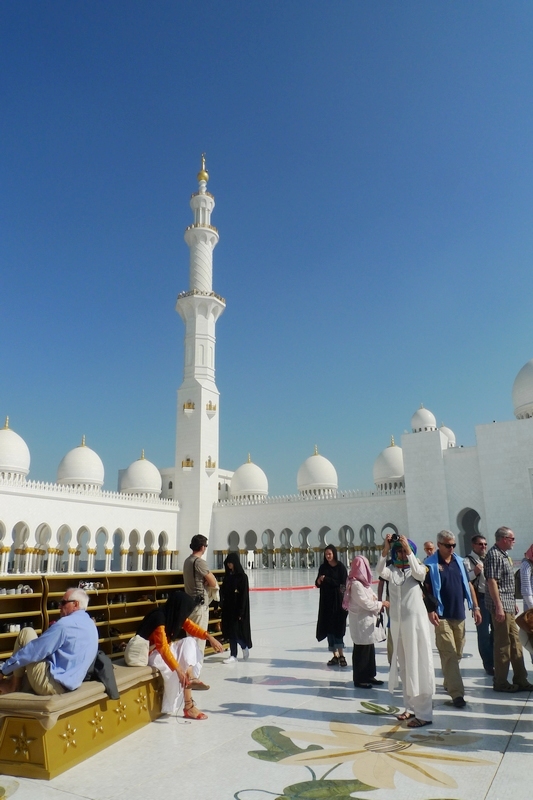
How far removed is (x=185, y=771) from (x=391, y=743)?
4.11 feet

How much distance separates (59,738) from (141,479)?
29.7m

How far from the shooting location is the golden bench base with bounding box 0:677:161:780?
307 centimetres

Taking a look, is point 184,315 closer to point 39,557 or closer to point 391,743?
point 39,557

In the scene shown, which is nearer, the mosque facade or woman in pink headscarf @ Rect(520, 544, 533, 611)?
woman in pink headscarf @ Rect(520, 544, 533, 611)

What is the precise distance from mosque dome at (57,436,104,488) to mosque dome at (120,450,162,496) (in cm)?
190

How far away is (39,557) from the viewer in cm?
2492

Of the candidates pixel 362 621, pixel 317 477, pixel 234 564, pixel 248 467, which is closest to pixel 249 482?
pixel 248 467

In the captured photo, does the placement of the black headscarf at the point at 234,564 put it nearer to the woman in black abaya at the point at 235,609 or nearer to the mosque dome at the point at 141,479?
the woman in black abaya at the point at 235,609

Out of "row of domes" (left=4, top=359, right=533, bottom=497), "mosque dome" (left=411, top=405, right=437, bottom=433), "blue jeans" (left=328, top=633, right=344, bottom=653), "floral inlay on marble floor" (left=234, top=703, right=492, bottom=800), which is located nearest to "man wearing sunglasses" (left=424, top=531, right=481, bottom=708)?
"floral inlay on marble floor" (left=234, top=703, right=492, bottom=800)

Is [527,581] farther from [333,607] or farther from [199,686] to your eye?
[199,686]

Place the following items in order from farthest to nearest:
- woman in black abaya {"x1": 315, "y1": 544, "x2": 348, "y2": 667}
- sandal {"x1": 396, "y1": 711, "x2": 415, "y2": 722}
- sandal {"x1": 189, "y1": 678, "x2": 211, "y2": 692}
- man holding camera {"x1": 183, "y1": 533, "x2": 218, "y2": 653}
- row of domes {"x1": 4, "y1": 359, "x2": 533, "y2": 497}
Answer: row of domes {"x1": 4, "y1": 359, "x2": 533, "y2": 497} → woman in black abaya {"x1": 315, "y1": 544, "x2": 348, "y2": 667} → man holding camera {"x1": 183, "y1": 533, "x2": 218, "y2": 653} → sandal {"x1": 189, "y1": 678, "x2": 211, "y2": 692} → sandal {"x1": 396, "y1": 711, "x2": 415, "y2": 722}

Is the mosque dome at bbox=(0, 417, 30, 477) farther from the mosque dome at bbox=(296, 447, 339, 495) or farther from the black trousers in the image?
the black trousers

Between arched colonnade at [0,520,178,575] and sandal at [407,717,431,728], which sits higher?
arched colonnade at [0,520,178,575]

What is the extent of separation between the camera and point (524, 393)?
25.2 m
